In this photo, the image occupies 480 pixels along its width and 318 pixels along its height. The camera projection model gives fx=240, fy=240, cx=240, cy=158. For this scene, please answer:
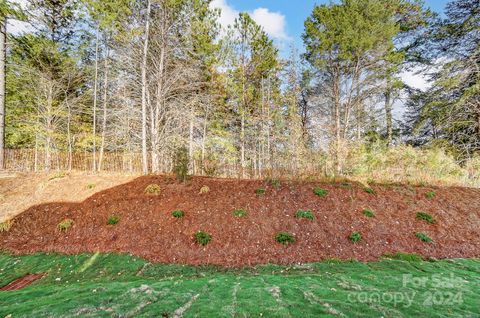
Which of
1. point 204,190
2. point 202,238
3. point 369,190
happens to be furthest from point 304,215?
point 204,190

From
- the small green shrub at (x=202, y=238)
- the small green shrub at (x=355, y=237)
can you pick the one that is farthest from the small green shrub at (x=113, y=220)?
the small green shrub at (x=355, y=237)

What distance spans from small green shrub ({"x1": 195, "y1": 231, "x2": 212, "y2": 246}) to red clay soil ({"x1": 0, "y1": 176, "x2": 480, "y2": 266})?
111 millimetres

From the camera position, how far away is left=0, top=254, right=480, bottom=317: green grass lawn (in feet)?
9.18

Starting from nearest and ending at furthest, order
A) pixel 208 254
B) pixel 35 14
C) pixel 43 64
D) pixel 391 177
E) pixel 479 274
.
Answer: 1. pixel 479 274
2. pixel 208 254
3. pixel 391 177
4. pixel 35 14
5. pixel 43 64

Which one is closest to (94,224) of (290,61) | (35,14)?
(35,14)

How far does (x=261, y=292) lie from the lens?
3377mm

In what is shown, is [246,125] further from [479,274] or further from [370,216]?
[479,274]

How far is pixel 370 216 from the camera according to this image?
6.83 m

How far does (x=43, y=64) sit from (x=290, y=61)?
13.5 m

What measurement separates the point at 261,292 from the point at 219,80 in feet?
38.8

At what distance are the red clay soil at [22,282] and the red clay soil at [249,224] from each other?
906mm

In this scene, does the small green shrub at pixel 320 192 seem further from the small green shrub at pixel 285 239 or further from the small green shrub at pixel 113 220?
the small green shrub at pixel 113 220

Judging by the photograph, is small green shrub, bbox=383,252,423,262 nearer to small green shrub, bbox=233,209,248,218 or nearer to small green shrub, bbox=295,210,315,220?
small green shrub, bbox=295,210,315,220

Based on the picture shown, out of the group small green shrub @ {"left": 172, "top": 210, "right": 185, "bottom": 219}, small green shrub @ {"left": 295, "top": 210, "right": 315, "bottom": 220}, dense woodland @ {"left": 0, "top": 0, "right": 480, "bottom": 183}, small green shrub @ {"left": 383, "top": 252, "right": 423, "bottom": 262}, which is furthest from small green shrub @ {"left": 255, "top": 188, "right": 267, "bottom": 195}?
small green shrub @ {"left": 383, "top": 252, "right": 423, "bottom": 262}
